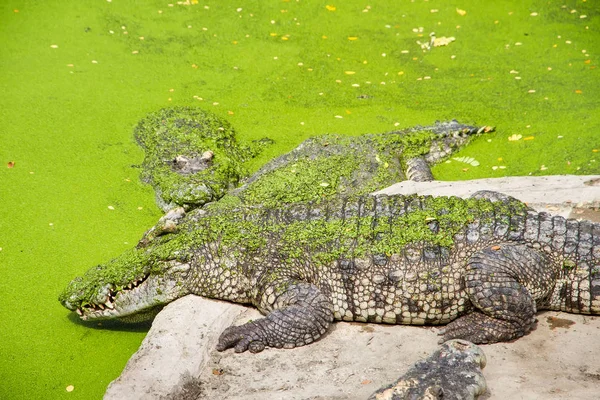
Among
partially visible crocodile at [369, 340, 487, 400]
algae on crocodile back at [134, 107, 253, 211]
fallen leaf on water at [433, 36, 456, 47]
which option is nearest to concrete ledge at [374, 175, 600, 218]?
algae on crocodile back at [134, 107, 253, 211]

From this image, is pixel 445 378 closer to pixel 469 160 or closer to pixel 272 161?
pixel 272 161

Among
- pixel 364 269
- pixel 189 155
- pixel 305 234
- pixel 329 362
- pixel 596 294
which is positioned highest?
pixel 189 155

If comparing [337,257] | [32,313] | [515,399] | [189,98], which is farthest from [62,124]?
[515,399]

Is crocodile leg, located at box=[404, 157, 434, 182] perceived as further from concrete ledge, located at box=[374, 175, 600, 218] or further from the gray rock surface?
the gray rock surface

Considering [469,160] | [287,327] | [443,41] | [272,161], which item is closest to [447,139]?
[469,160]

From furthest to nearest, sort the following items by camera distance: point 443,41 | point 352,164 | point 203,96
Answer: point 443,41
point 203,96
point 352,164

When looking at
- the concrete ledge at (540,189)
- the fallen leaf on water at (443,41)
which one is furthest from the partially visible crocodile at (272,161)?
the fallen leaf on water at (443,41)

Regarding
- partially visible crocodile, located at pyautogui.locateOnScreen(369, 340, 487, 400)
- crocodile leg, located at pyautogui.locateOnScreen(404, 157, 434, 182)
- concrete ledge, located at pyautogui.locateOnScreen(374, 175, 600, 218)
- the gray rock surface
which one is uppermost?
concrete ledge, located at pyautogui.locateOnScreen(374, 175, 600, 218)

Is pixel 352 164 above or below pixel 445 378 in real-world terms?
above
